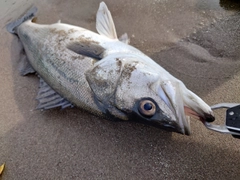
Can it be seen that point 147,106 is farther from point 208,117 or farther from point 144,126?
point 144,126

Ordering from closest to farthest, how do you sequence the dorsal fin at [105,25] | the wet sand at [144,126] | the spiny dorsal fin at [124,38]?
1. the wet sand at [144,126]
2. the dorsal fin at [105,25]
3. the spiny dorsal fin at [124,38]

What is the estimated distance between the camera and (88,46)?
10.8 ft

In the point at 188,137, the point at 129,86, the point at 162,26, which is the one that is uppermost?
the point at 162,26

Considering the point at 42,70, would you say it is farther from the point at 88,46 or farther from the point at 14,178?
the point at 14,178

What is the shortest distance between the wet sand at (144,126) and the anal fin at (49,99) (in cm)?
22

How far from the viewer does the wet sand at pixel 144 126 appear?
286cm

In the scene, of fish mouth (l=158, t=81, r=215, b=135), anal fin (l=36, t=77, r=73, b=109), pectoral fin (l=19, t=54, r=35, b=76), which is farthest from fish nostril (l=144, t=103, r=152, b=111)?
pectoral fin (l=19, t=54, r=35, b=76)

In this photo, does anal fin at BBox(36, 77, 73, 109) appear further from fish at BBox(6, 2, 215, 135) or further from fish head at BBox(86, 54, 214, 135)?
fish head at BBox(86, 54, 214, 135)

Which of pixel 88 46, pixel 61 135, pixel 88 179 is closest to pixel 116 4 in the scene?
pixel 88 46

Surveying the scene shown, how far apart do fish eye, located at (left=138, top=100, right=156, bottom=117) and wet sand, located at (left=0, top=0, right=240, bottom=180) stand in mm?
602

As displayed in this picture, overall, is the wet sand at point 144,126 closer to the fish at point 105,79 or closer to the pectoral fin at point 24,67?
the pectoral fin at point 24,67

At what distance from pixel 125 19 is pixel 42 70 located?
5.21 feet

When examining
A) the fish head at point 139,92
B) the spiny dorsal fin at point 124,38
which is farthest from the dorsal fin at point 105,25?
the fish head at point 139,92

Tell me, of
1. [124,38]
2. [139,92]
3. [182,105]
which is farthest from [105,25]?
[182,105]
